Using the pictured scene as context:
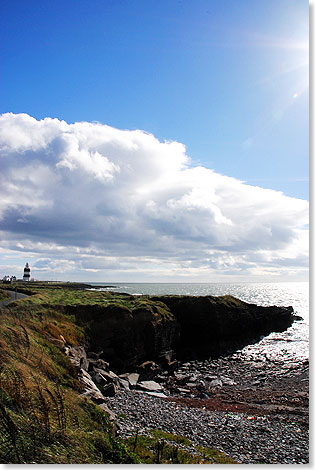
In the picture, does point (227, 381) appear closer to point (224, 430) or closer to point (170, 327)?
point (170, 327)

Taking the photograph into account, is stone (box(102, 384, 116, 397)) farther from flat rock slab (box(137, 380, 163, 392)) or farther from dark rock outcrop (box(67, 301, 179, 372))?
dark rock outcrop (box(67, 301, 179, 372))

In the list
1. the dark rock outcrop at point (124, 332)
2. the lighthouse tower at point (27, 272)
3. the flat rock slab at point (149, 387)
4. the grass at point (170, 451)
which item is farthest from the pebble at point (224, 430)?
the lighthouse tower at point (27, 272)

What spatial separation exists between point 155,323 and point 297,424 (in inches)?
766

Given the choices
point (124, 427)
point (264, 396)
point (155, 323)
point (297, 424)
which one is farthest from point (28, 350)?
point (155, 323)

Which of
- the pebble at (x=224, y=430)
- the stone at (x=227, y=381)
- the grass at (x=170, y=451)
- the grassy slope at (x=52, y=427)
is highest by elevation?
the grassy slope at (x=52, y=427)

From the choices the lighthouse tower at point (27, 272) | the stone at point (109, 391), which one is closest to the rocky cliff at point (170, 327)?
the stone at point (109, 391)

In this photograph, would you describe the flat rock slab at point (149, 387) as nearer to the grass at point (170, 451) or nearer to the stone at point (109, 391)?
the stone at point (109, 391)

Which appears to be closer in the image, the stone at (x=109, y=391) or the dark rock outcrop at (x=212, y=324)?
the stone at (x=109, y=391)

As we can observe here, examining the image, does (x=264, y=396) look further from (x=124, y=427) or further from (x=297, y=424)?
(x=124, y=427)

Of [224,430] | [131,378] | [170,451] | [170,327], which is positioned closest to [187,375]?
[131,378]

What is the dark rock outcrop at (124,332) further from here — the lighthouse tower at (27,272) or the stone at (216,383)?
the lighthouse tower at (27,272)

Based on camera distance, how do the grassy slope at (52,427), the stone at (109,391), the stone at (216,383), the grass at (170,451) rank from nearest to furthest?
1. the grassy slope at (52,427)
2. the grass at (170,451)
3. the stone at (109,391)
4. the stone at (216,383)

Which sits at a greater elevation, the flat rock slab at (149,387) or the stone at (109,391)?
the stone at (109,391)

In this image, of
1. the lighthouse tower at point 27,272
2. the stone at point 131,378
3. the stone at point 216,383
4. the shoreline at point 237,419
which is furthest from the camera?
the lighthouse tower at point 27,272
